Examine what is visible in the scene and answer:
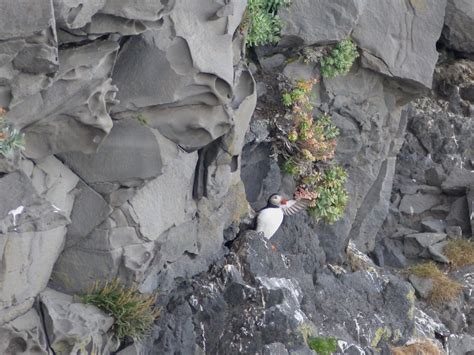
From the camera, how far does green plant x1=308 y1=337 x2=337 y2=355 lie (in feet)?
41.2

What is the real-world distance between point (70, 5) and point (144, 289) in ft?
14.7

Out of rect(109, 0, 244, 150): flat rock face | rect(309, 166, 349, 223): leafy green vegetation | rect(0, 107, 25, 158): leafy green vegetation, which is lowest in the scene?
rect(309, 166, 349, 223): leafy green vegetation

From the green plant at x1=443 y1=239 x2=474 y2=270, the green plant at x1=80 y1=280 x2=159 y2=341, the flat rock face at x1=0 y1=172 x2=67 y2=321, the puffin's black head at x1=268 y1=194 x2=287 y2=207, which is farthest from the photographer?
the green plant at x1=443 y1=239 x2=474 y2=270

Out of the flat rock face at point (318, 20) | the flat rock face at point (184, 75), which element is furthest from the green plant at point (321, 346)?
the flat rock face at point (318, 20)

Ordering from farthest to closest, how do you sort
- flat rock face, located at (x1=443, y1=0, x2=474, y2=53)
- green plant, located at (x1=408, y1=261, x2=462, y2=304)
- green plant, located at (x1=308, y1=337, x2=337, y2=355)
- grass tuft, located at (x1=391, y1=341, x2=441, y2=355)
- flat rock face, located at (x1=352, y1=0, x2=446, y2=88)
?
flat rock face, located at (x1=443, y1=0, x2=474, y2=53) < green plant, located at (x1=408, y1=261, x2=462, y2=304) < flat rock face, located at (x1=352, y1=0, x2=446, y2=88) < grass tuft, located at (x1=391, y1=341, x2=441, y2=355) < green plant, located at (x1=308, y1=337, x2=337, y2=355)

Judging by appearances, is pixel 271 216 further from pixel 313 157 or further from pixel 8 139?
pixel 8 139

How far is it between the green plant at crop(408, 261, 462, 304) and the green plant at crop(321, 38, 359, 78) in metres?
4.31

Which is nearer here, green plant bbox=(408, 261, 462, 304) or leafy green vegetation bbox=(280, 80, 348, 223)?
leafy green vegetation bbox=(280, 80, 348, 223)

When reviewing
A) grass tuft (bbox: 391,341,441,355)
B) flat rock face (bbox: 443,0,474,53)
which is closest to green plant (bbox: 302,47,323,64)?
flat rock face (bbox: 443,0,474,53)

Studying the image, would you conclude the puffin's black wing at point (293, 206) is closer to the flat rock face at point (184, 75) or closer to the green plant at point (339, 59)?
the green plant at point (339, 59)

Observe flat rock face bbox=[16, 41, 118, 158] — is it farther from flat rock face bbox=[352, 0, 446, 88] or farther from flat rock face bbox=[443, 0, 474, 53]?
flat rock face bbox=[443, 0, 474, 53]

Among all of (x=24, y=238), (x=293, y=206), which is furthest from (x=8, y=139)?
(x=293, y=206)

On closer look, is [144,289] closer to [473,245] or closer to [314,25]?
[314,25]

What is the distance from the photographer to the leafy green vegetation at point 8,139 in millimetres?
9477
